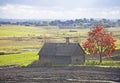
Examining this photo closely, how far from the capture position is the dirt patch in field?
193 ft

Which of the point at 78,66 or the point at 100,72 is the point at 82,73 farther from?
the point at 78,66

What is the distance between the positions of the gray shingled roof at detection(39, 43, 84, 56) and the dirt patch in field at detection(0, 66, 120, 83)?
9.05 m

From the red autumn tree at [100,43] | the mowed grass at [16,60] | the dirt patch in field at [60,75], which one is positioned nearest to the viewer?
the dirt patch in field at [60,75]

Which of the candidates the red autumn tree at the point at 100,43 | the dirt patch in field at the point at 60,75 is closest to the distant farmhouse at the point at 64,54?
the red autumn tree at the point at 100,43

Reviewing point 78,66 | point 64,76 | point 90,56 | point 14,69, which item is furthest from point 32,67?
point 90,56

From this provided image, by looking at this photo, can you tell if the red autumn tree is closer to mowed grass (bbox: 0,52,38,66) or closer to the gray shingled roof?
the gray shingled roof

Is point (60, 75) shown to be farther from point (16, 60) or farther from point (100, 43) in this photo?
point (16, 60)

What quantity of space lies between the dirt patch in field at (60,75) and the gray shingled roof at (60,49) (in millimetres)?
9047

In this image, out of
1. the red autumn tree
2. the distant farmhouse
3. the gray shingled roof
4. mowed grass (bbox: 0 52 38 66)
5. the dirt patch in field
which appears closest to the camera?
the dirt patch in field

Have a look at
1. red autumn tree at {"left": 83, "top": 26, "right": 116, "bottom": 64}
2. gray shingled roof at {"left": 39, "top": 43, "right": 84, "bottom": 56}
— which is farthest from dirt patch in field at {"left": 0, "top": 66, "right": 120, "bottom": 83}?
red autumn tree at {"left": 83, "top": 26, "right": 116, "bottom": 64}

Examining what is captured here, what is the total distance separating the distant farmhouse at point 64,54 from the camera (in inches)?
3204

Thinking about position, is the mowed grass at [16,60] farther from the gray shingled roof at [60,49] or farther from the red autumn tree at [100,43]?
the red autumn tree at [100,43]

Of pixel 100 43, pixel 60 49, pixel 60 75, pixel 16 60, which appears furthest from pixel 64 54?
pixel 60 75

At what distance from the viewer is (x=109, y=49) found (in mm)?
80938
